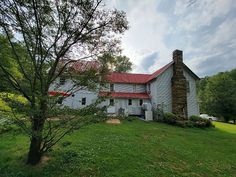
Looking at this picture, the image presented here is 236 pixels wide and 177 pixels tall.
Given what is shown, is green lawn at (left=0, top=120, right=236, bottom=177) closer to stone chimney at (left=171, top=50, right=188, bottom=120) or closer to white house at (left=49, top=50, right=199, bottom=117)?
stone chimney at (left=171, top=50, right=188, bottom=120)

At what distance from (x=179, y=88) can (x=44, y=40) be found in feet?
60.9

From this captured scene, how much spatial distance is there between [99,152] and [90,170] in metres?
1.74

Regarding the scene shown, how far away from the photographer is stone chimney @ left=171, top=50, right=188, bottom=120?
22.1 m

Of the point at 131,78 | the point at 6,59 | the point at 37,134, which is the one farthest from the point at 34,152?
the point at 131,78

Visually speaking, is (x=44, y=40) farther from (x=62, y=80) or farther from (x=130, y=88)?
(x=130, y=88)

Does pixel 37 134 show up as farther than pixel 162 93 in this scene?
No

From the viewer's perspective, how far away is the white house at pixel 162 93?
22.4 m

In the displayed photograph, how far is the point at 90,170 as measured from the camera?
22.3 ft

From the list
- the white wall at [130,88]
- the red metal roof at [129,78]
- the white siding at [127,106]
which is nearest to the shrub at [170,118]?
the white siding at [127,106]

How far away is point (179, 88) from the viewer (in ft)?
73.8

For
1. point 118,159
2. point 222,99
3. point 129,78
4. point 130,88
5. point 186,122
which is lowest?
point 118,159

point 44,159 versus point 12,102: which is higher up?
point 12,102

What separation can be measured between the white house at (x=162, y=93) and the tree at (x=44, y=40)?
44.7 ft

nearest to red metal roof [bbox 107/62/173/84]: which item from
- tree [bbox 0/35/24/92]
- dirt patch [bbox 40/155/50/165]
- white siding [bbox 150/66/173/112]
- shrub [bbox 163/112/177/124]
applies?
white siding [bbox 150/66/173/112]
